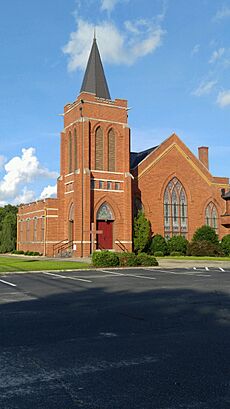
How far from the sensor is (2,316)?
30.1 ft

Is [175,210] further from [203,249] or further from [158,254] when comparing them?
[203,249]

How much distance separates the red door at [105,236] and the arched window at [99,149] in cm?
523

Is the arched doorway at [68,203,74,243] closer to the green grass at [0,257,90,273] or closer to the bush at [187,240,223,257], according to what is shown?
the bush at [187,240,223,257]

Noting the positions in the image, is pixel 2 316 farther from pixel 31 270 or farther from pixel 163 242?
pixel 163 242

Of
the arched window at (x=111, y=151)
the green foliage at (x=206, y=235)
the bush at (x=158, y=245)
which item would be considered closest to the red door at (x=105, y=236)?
the bush at (x=158, y=245)

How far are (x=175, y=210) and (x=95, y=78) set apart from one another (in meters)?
16.0

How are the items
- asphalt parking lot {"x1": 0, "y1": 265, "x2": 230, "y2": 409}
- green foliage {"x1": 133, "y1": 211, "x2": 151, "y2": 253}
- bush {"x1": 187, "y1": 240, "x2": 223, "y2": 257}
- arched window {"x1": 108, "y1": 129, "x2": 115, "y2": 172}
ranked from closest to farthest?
asphalt parking lot {"x1": 0, "y1": 265, "x2": 230, "y2": 409} → bush {"x1": 187, "y1": 240, "x2": 223, "y2": 257} → arched window {"x1": 108, "y1": 129, "x2": 115, "y2": 172} → green foliage {"x1": 133, "y1": 211, "x2": 151, "y2": 253}

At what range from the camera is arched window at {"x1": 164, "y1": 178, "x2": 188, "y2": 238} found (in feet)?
147

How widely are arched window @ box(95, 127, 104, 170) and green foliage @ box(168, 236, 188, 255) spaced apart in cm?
1043

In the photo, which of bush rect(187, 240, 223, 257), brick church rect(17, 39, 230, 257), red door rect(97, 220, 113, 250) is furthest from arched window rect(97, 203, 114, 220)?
bush rect(187, 240, 223, 257)

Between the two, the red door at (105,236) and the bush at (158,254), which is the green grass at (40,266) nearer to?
the red door at (105,236)

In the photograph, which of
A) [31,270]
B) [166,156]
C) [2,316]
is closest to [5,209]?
[166,156]

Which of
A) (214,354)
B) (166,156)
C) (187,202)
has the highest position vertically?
(166,156)

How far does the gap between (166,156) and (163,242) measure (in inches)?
383
